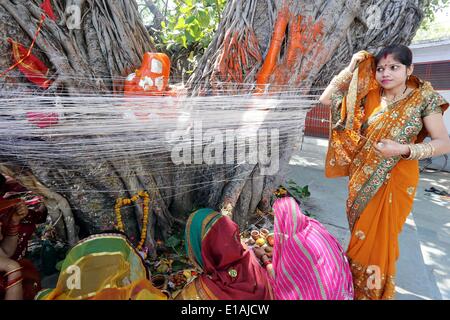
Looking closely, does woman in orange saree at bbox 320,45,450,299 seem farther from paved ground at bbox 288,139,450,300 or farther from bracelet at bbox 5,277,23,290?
bracelet at bbox 5,277,23,290

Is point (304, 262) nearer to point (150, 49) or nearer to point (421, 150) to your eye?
point (421, 150)

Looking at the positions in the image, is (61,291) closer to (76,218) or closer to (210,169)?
(76,218)

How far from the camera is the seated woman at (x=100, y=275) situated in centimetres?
93

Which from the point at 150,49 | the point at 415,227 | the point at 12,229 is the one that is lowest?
the point at 415,227

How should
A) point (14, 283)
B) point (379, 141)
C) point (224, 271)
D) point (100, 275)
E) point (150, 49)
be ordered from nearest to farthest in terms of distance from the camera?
point (100, 275) → point (224, 271) → point (14, 283) → point (379, 141) → point (150, 49)

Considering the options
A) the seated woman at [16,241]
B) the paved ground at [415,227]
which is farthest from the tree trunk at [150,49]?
the paved ground at [415,227]

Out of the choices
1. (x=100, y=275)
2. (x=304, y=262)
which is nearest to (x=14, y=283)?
(x=100, y=275)

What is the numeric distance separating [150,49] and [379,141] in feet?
5.17

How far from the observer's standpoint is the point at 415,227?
8.97ft

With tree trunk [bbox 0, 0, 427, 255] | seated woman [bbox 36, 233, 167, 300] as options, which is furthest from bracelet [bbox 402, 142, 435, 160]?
seated woman [bbox 36, 233, 167, 300]

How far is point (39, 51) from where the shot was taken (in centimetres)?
142

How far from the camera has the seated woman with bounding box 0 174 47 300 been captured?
1245 millimetres

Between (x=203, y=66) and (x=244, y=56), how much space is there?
0.30 m
